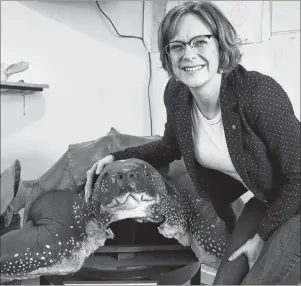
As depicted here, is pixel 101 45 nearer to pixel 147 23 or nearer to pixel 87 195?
pixel 147 23

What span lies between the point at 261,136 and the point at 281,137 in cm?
3

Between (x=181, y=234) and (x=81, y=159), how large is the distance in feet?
0.89

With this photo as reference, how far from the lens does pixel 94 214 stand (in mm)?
699

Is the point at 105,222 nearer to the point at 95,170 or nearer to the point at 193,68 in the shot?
the point at 95,170

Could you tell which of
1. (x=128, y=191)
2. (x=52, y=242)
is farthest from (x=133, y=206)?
(x=52, y=242)

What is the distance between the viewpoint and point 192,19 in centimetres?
49

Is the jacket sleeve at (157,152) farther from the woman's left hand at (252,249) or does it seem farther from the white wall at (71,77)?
the woman's left hand at (252,249)

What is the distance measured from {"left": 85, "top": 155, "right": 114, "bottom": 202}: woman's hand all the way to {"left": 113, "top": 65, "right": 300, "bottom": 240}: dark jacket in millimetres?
171

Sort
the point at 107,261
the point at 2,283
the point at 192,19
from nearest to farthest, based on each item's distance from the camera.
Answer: the point at 192,19 → the point at 2,283 → the point at 107,261

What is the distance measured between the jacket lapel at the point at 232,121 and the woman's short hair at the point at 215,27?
0.03 meters

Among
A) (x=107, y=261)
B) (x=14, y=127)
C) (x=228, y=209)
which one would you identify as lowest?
(x=107, y=261)

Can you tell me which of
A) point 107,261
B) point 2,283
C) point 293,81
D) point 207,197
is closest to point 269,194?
point 207,197

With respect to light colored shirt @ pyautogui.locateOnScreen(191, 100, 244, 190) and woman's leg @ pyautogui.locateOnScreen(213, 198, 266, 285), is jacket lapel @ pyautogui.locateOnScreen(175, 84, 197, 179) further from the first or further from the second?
woman's leg @ pyautogui.locateOnScreen(213, 198, 266, 285)

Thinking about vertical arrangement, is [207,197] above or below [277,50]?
below
